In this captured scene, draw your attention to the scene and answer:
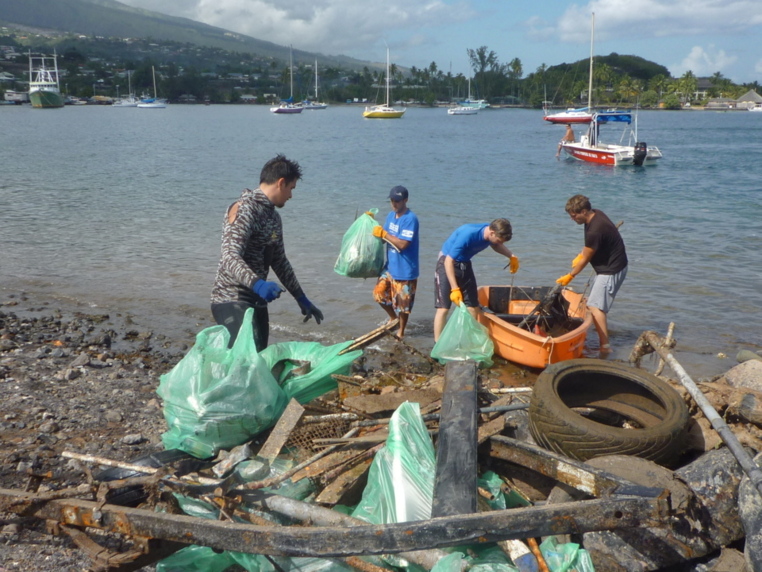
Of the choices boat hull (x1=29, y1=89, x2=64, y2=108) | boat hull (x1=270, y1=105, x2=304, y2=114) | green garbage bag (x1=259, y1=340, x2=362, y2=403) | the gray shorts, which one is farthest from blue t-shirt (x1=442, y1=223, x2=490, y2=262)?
boat hull (x1=29, y1=89, x2=64, y2=108)

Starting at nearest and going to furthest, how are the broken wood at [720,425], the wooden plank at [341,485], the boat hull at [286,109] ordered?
the broken wood at [720,425]
the wooden plank at [341,485]
the boat hull at [286,109]

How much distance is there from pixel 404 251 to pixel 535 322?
160 centimetres

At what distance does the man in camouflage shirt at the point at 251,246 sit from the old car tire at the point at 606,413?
177 centimetres

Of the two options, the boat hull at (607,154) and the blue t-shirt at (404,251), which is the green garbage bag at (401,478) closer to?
the blue t-shirt at (404,251)

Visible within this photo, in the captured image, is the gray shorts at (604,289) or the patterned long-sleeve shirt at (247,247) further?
the gray shorts at (604,289)

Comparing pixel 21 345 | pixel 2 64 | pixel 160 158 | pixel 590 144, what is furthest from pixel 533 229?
pixel 2 64

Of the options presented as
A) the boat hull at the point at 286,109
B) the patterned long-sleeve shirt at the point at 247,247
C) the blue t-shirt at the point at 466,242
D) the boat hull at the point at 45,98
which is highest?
the boat hull at the point at 45,98

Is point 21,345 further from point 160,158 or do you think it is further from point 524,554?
→ point 160,158

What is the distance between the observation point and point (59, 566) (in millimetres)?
2980

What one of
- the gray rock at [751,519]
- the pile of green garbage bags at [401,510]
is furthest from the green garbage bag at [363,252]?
the gray rock at [751,519]

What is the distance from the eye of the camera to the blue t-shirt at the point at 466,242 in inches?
258

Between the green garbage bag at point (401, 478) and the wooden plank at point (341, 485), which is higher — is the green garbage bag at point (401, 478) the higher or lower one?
the higher one

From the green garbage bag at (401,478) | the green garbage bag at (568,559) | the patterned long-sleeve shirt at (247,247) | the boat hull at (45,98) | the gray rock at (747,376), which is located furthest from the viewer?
the boat hull at (45,98)

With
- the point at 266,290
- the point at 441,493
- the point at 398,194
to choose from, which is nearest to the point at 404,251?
the point at 398,194
